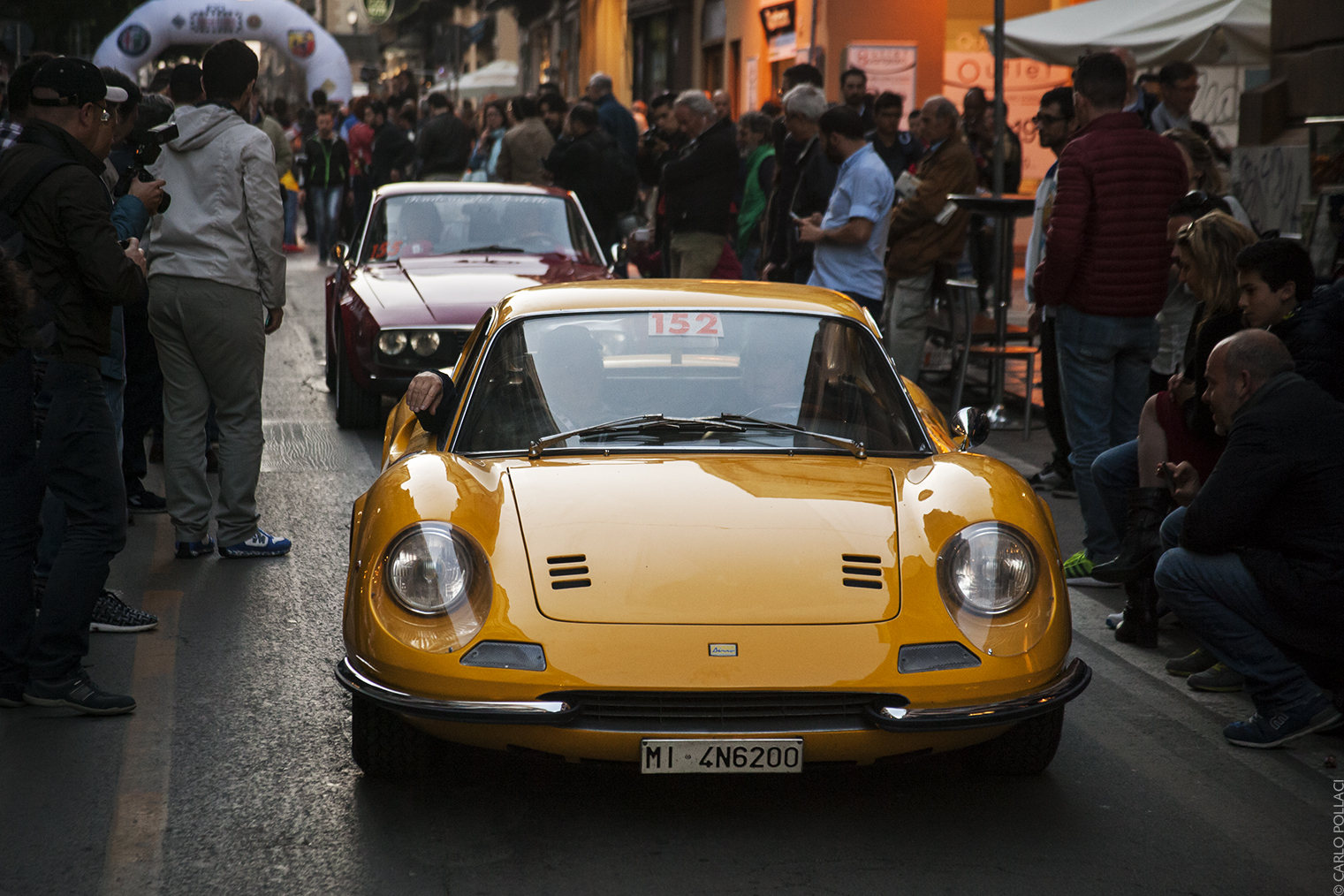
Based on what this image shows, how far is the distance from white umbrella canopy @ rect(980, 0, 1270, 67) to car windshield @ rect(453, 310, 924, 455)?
6.87m

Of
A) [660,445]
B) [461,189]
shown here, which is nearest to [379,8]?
→ [461,189]

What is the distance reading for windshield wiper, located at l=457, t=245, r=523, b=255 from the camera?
417 inches

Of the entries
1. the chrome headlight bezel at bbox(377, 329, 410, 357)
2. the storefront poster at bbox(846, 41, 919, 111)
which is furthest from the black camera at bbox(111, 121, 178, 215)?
the storefront poster at bbox(846, 41, 919, 111)

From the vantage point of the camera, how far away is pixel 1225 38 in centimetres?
1120

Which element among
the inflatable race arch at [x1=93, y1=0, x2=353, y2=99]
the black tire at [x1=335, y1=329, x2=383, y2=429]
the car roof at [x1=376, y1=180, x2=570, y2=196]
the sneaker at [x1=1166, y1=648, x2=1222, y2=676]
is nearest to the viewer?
the sneaker at [x1=1166, y1=648, x2=1222, y2=676]

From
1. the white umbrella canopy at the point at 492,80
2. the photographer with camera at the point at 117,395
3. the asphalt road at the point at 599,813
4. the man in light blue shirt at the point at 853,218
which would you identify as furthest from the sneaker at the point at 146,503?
the white umbrella canopy at the point at 492,80

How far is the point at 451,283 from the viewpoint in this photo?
388 inches

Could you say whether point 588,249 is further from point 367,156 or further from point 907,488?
point 367,156

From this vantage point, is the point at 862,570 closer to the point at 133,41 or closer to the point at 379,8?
the point at 133,41

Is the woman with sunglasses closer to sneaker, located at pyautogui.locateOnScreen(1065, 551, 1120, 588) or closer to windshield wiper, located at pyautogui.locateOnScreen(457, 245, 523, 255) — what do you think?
sneaker, located at pyautogui.locateOnScreen(1065, 551, 1120, 588)

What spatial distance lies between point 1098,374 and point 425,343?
4137mm

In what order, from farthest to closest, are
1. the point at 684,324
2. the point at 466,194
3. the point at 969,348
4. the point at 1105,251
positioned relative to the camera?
the point at 466,194
the point at 969,348
the point at 1105,251
the point at 684,324

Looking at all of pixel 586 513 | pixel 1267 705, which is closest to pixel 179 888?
pixel 586 513

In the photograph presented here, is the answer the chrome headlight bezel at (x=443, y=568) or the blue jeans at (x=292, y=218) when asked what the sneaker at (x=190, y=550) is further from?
the blue jeans at (x=292, y=218)
